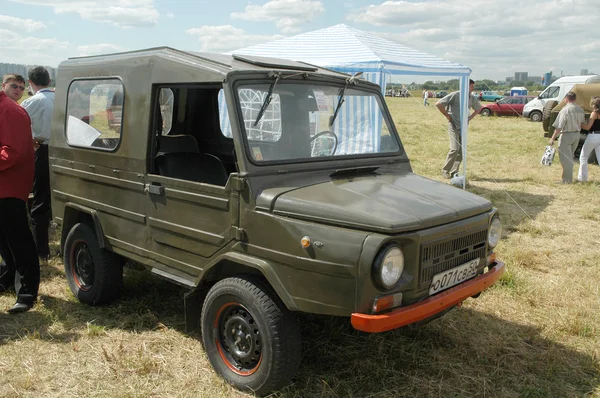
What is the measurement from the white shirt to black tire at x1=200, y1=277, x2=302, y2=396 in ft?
11.5

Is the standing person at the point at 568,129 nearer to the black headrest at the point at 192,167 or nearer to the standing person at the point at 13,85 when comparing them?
the black headrest at the point at 192,167

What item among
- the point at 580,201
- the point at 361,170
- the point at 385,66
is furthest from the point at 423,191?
the point at 580,201

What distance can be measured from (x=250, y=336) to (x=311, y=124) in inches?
59.7

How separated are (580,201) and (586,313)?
567 centimetres

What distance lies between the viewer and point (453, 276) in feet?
11.0

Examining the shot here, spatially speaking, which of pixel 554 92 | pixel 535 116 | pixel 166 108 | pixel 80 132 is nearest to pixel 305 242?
pixel 166 108

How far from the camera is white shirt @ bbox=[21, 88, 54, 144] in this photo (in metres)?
5.91

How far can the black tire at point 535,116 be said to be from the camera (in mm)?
28312

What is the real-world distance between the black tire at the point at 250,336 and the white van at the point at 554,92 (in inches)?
872

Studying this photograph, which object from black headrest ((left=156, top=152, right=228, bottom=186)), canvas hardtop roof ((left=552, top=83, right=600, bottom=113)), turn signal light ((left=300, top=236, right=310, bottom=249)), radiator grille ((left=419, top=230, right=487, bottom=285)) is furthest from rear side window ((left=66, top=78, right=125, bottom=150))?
canvas hardtop roof ((left=552, top=83, right=600, bottom=113))

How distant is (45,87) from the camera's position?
20.5 feet

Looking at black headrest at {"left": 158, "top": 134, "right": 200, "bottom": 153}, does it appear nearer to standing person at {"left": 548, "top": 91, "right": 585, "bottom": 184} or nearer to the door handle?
the door handle

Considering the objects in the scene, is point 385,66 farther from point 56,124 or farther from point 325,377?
point 325,377

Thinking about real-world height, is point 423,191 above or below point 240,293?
above
